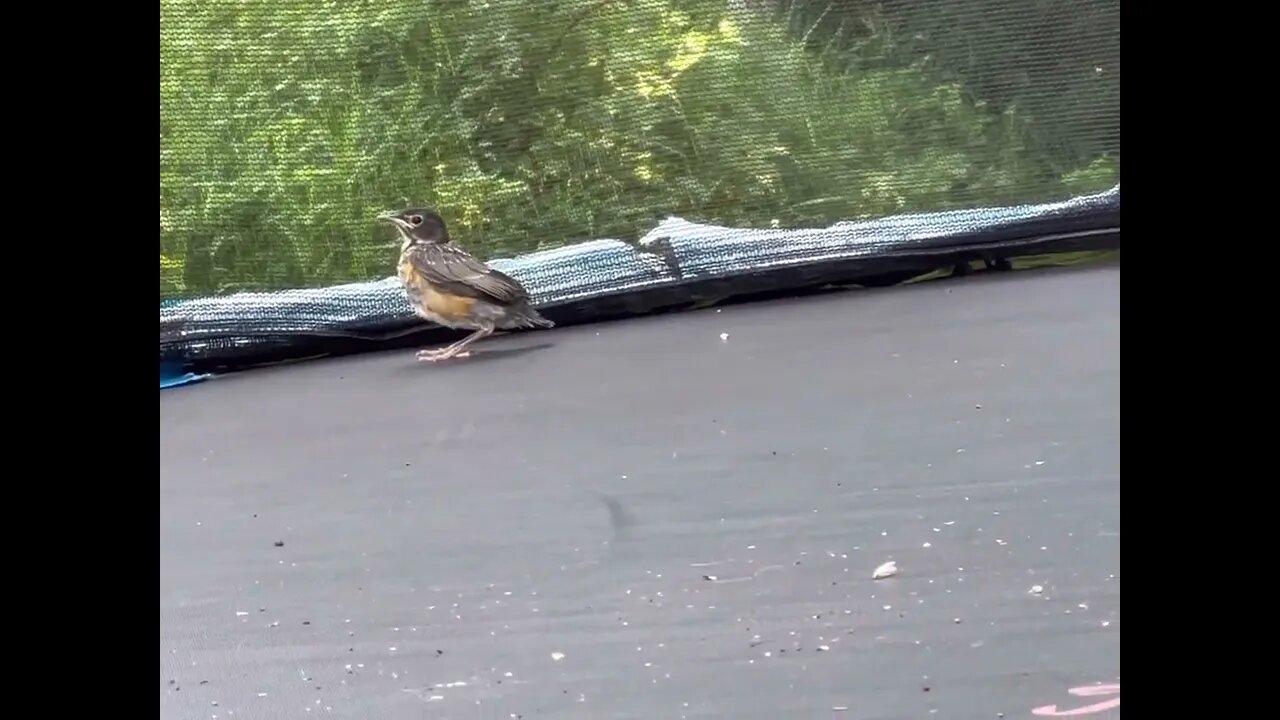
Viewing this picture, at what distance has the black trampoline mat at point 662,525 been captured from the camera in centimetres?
111

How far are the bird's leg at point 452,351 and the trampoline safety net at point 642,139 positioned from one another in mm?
192

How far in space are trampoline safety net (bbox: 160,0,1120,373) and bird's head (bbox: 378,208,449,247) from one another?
90 millimetres

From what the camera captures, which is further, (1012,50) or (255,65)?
(1012,50)

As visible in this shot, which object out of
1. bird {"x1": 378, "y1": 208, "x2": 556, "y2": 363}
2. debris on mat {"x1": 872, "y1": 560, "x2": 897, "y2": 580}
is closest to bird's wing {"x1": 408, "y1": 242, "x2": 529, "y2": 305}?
bird {"x1": 378, "y1": 208, "x2": 556, "y2": 363}

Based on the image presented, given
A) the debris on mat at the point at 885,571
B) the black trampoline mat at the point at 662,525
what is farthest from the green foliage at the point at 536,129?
the debris on mat at the point at 885,571

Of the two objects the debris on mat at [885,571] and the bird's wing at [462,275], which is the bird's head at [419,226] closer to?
the bird's wing at [462,275]

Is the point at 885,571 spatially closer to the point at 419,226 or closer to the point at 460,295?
the point at 460,295

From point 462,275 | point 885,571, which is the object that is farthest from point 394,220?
point 885,571

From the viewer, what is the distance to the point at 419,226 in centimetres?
202

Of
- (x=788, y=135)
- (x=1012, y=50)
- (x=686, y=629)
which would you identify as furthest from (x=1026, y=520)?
(x=1012, y=50)
